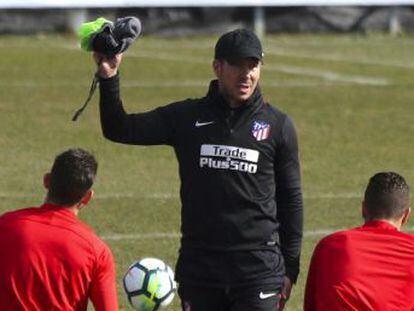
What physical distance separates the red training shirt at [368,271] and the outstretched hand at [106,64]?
1.36m

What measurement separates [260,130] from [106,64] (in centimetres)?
83

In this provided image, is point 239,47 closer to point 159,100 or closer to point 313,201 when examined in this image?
point 313,201

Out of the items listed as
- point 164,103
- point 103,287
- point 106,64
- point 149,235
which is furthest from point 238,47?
point 164,103

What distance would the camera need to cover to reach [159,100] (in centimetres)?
2030

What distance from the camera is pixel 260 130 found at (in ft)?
24.2

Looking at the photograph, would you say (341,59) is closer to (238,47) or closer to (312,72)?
(312,72)

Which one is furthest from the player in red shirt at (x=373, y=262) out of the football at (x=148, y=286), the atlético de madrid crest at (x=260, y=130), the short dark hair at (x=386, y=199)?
the football at (x=148, y=286)

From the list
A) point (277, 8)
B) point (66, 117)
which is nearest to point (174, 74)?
point (66, 117)

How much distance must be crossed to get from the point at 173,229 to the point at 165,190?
1817 mm

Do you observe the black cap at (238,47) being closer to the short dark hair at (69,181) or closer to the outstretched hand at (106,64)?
the outstretched hand at (106,64)

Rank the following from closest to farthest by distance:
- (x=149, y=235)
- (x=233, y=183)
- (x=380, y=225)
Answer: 1. (x=380, y=225)
2. (x=233, y=183)
3. (x=149, y=235)

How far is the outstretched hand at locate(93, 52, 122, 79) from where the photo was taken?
7.38 m

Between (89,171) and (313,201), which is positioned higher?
(89,171)

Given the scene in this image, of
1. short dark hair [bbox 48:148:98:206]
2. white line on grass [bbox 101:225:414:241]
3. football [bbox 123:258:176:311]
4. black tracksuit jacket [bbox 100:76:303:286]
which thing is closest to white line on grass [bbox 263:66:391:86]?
white line on grass [bbox 101:225:414:241]
